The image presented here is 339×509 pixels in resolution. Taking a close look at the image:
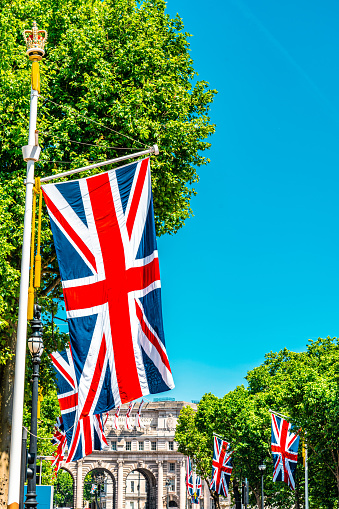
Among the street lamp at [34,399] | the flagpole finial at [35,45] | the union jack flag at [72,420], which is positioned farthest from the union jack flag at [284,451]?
the flagpole finial at [35,45]

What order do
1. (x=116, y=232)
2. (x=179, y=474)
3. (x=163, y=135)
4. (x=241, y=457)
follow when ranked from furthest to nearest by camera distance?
(x=179, y=474)
(x=241, y=457)
(x=163, y=135)
(x=116, y=232)

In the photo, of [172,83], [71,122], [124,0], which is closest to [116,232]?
[71,122]

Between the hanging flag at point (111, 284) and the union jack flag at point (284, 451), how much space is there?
2801 cm

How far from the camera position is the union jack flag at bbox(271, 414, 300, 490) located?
36.5 metres

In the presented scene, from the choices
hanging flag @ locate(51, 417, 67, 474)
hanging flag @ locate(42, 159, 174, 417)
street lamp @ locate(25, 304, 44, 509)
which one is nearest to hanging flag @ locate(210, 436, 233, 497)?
hanging flag @ locate(51, 417, 67, 474)

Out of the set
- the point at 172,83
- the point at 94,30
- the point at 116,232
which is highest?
the point at 94,30

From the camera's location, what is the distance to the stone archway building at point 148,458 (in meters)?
112

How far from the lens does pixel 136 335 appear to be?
11.0 meters

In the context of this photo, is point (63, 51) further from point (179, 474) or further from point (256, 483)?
point (179, 474)

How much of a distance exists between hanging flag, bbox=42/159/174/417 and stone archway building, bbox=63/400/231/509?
104103 mm

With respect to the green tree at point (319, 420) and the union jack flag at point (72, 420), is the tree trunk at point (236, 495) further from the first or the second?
the union jack flag at point (72, 420)

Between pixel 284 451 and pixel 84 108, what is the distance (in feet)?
82.1

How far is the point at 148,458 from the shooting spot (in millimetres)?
113625

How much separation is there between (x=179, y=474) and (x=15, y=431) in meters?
108
